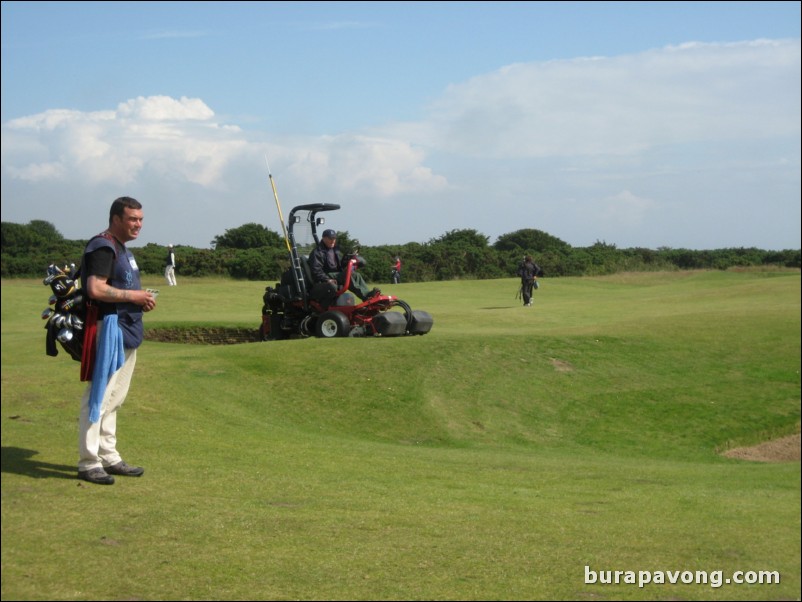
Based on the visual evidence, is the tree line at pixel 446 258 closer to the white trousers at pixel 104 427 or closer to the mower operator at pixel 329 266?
the mower operator at pixel 329 266

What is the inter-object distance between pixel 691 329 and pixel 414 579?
677 inches

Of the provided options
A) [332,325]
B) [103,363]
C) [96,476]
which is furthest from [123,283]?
[332,325]

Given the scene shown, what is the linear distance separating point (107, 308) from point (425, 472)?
4070mm

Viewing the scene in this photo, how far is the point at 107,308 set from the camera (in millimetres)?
7227

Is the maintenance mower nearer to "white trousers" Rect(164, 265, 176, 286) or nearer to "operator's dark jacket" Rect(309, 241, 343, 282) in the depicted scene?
"operator's dark jacket" Rect(309, 241, 343, 282)

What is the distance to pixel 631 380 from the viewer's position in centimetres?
1766

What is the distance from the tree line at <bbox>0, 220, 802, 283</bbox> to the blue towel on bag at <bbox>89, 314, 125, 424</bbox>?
19302 millimetres

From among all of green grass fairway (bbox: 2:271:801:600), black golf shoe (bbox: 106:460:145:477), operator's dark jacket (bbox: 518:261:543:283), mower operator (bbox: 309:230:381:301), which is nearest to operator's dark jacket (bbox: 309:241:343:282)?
mower operator (bbox: 309:230:381:301)

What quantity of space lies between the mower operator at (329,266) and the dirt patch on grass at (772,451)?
845cm

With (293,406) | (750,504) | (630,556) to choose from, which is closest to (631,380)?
(293,406)

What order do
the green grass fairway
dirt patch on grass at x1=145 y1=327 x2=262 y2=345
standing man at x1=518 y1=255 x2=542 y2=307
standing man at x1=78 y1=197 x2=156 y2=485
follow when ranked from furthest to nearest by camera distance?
standing man at x1=518 y1=255 x2=542 y2=307
dirt patch on grass at x1=145 y1=327 x2=262 y2=345
standing man at x1=78 y1=197 x2=156 y2=485
the green grass fairway

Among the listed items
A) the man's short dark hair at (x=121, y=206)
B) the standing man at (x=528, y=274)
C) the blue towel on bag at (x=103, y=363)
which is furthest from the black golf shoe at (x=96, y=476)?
the standing man at (x=528, y=274)

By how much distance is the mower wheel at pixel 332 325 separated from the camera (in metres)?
19.3

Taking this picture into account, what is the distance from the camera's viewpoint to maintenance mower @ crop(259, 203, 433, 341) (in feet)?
63.7
